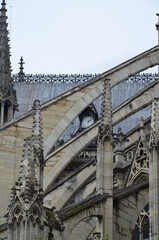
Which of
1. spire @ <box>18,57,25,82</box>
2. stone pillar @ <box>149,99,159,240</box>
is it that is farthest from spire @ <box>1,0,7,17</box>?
stone pillar @ <box>149,99,159,240</box>

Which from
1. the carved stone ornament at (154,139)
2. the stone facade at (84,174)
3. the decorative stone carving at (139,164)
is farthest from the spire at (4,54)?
the carved stone ornament at (154,139)

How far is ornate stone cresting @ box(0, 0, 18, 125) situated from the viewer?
41.8m

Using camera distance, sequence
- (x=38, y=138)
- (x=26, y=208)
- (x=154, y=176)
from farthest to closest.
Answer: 1. (x=38, y=138)
2. (x=154, y=176)
3. (x=26, y=208)

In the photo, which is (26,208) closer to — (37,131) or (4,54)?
(37,131)

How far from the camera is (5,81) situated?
1673 inches

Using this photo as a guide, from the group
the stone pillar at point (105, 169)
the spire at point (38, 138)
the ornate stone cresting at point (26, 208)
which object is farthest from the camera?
the stone pillar at point (105, 169)

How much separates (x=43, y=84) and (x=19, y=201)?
80.5 ft

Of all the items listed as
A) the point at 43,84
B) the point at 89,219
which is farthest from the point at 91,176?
the point at 43,84

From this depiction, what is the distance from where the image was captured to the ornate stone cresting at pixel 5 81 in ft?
137

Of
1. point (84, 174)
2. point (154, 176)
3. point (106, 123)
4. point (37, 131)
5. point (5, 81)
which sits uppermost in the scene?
point (5, 81)

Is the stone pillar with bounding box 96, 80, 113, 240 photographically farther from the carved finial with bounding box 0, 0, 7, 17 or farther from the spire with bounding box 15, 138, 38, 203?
the carved finial with bounding box 0, 0, 7, 17

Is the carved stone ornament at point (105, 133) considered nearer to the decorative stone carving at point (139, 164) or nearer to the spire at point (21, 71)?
the decorative stone carving at point (139, 164)

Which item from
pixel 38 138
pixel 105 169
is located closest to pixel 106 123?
pixel 105 169

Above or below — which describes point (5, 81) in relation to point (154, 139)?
above
